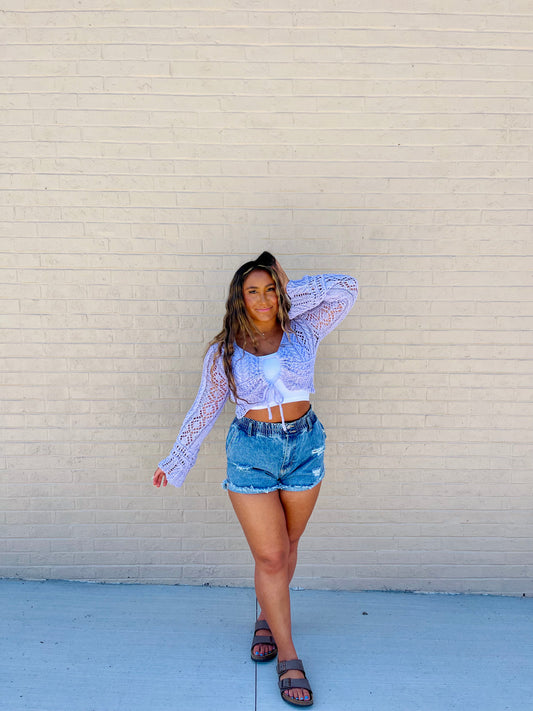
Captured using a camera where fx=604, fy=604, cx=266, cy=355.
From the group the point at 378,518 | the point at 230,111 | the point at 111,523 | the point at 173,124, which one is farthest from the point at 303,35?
the point at 111,523

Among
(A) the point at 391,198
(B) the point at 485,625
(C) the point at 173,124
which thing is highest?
(C) the point at 173,124

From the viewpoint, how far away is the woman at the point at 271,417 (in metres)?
2.60

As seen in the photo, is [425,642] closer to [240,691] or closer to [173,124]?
[240,691]

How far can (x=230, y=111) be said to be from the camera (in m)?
3.18

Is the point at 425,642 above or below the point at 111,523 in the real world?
below

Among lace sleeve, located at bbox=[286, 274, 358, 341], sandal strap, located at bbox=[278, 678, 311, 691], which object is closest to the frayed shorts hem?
lace sleeve, located at bbox=[286, 274, 358, 341]

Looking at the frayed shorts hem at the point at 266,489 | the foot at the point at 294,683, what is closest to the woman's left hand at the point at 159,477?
the frayed shorts hem at the point at 266,489

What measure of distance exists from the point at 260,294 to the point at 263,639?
1.64 metres

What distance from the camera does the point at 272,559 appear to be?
265 cm

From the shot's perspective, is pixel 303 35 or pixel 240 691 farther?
pixel 303 35

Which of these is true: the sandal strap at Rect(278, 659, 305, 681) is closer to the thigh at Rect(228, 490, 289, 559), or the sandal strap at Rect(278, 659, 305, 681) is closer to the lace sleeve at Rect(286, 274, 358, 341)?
the thigh at Rect(228, 490, 289, 559)

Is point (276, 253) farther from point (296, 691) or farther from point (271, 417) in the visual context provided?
point (296, 691)

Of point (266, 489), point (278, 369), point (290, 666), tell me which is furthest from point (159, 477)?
point (290, 666)

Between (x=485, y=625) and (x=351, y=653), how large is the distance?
2.58ft
